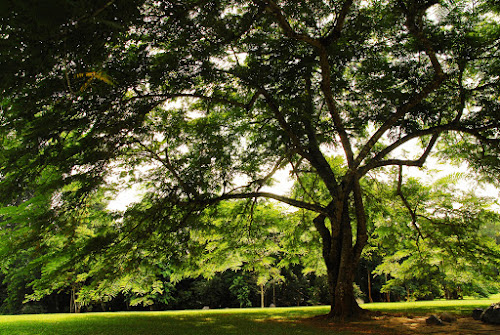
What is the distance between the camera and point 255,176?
10242 millimetres

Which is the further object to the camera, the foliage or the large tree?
the foliage

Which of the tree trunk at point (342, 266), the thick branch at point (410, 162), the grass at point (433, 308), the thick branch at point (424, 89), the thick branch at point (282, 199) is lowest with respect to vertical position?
the grass at point (433, 308)

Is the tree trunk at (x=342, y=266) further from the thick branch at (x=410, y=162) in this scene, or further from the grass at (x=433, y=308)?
the grass at (x=433, y=308)

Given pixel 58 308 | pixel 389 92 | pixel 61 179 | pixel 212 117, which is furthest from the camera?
pixel 58 308

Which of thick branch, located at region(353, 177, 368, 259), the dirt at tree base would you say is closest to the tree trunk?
thick branch, located at region(353, 177, 368, 259)

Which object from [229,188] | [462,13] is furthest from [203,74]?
[462,13]

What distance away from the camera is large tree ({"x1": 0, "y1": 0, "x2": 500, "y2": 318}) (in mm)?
6312

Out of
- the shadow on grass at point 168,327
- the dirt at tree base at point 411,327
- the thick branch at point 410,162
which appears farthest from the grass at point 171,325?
the thick branch at point 410,162

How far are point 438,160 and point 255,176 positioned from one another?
22.0 ft

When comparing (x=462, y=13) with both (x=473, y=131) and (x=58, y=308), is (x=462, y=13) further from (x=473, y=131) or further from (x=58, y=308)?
(x=58, y=308)

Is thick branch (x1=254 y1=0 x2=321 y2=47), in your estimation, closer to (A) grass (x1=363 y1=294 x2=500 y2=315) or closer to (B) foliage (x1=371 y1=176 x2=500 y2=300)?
(B) foliage (x1=371 y1=176 x2=500 y2=300)

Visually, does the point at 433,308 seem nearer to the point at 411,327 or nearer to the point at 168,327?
the point at 411,327

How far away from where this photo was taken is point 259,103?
10.3 metres

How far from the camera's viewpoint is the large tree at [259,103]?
631cm
